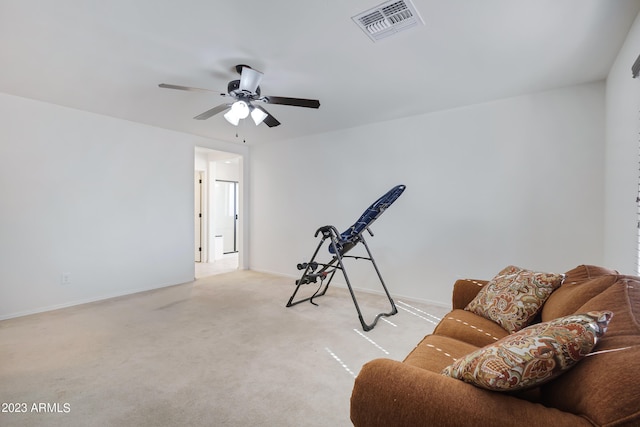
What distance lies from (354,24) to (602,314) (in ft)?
6.34

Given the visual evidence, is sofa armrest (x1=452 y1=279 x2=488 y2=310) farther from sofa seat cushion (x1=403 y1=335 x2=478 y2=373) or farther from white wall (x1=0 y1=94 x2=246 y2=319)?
white wall (x1=0 y1=94 x2=246 y2=319)

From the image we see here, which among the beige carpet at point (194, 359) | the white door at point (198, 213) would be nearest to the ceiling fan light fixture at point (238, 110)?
the beige carpet at point (194, 359)

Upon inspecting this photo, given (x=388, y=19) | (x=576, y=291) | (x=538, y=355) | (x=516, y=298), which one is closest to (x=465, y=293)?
(x=516, y=298)

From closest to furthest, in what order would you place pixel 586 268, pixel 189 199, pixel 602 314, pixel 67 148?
1. pixel 602 314
2. pixel 586 268
3. pixel 67 148
4. pixel 189 199

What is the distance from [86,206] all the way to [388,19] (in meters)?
4.02

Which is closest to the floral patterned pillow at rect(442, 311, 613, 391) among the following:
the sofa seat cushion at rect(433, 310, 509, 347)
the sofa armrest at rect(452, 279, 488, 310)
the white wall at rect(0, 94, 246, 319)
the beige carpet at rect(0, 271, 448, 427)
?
the sofa seat cushion at rect(433, 310, 509, 347)

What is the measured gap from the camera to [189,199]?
471 centimetres

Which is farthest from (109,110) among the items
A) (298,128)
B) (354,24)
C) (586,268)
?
(586,268)

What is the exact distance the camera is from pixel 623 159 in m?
2.12

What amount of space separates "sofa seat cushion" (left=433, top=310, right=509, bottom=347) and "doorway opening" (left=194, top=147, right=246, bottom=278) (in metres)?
4.48

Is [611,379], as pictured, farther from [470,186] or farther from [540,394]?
[470,186]

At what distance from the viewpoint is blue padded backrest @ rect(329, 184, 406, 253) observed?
3.09 metres

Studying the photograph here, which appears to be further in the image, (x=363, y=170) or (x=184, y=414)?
(x=363, y=170)

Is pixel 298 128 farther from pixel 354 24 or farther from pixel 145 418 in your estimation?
pixel 145 418
